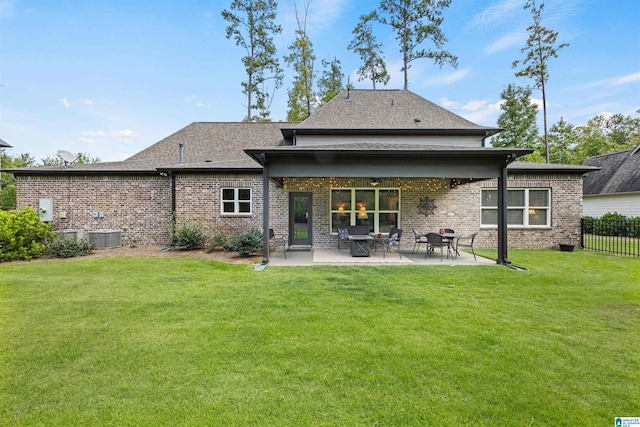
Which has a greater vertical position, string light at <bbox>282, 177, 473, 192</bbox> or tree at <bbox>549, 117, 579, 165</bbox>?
tree at <bbox>549, 117, 579, 165</bbox>

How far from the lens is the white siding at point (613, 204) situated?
1617cm

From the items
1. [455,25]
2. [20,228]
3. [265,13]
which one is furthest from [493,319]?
[265,13]

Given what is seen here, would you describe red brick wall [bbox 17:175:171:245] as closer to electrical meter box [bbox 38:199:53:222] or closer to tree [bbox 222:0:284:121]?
electrical meter box [bbox 38:199:53:222]

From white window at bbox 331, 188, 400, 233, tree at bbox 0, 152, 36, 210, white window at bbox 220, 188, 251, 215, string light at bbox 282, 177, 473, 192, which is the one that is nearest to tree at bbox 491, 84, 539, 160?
string light at bbox 282, 177, 473, 192

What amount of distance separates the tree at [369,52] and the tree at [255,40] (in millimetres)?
5669

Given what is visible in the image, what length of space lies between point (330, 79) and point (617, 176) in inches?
823

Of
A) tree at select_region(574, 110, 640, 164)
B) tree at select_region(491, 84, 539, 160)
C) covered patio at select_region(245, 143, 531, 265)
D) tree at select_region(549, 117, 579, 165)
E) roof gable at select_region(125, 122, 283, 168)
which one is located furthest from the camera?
tree at select_region(574, 110, 640, 164)

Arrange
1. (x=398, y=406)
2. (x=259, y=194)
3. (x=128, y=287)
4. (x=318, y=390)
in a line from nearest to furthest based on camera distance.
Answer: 1. (x=398, y=406)
2. (x=318, y=390)
3. (x=128, y=287)
4. (x=259, y=194)

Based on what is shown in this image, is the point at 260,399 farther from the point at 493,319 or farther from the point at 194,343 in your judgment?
the point at 493,319

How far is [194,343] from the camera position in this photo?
3334 mm

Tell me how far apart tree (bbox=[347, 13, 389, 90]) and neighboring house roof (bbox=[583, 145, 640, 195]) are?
16.2 metres

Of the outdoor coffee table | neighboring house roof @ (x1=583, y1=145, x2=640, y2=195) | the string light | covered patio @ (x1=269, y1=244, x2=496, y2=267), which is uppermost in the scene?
neighboring house roof @ (x1=583, y1=145, x2=640, y2=195)

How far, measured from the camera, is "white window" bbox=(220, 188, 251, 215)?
1077 centimetres

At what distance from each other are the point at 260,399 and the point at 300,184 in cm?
898
